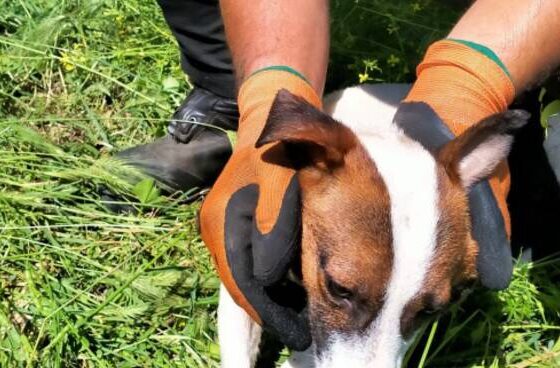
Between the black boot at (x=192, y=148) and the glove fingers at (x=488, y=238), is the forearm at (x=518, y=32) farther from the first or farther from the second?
the black boot at (x=192, y=148)

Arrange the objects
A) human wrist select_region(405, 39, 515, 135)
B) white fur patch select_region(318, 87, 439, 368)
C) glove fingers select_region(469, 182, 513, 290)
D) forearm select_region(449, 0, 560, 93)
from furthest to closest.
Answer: forearm select_region(449, 0, 560, 93) → human wrist select_region(405, 39, 515, 135) → glove fingers select_region(469, 182, 513, 290) → white fur patch select_region(318, 87, 439, 368)

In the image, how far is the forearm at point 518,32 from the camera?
2803 mm

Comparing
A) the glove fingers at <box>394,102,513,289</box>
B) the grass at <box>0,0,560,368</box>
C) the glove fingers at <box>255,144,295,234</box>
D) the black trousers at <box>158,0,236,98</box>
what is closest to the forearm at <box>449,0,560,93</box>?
the glove fingers at <box>394,102,513,289</box>

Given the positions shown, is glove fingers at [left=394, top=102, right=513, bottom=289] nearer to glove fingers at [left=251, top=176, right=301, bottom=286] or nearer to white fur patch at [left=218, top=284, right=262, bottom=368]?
glove fingers at [left=251, top=176, right=301, bottom=286]

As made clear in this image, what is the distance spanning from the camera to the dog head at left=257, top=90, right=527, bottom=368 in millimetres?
2273

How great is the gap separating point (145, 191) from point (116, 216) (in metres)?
0.16

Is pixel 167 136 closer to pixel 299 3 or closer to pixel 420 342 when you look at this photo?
→ pixel 299 3

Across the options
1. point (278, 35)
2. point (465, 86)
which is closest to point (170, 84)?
point (278, 35)

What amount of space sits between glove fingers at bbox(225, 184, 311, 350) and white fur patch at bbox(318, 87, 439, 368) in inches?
4.7

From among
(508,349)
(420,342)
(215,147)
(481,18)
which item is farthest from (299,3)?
(508,349)

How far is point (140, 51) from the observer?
4.39 metres

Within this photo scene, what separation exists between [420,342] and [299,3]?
49.3 inches

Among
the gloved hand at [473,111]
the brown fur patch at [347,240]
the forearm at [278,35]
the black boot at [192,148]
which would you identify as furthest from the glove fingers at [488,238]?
the black boot at [192,148]

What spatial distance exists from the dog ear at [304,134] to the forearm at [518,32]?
0.63 meters
